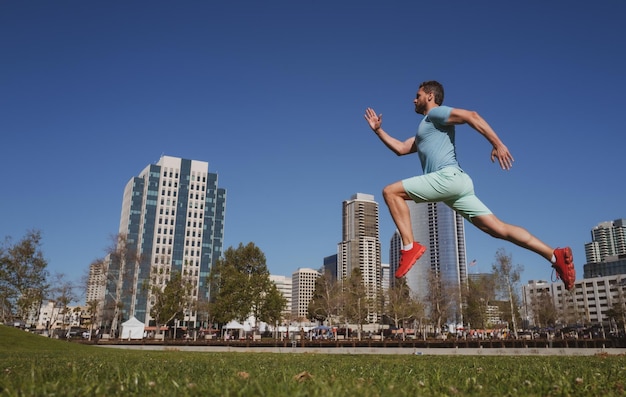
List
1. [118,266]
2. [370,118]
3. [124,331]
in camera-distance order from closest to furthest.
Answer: [370,118], [124,331], [118,266]

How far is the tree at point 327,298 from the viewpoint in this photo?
7250 cm

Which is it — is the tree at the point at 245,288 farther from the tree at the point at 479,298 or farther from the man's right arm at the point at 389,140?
the man's right arm at the point at 389,140

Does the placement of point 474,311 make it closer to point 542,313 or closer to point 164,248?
point 542,313

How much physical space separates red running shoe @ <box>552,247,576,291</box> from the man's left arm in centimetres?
153

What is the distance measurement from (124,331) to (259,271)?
17174mm

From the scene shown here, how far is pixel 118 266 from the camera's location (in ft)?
203

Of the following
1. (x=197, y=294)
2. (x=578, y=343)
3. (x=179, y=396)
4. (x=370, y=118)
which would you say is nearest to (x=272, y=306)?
(x=578, y=343)

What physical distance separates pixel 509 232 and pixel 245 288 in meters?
53.5

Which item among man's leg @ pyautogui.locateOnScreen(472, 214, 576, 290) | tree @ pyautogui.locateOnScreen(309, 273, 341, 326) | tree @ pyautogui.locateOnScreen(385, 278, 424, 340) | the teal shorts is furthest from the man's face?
tree @ pyautogui.locateOnScreen(309, 273, 341, 326)

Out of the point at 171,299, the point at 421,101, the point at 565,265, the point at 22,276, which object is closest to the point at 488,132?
the point at 421,101

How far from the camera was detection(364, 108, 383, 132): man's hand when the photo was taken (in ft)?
24.5

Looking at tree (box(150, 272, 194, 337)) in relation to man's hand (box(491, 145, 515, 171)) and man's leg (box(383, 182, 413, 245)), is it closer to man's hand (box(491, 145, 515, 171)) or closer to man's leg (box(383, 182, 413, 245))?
man's leg (box(383, 182, 413, 245))

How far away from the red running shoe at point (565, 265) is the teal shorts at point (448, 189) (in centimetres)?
112

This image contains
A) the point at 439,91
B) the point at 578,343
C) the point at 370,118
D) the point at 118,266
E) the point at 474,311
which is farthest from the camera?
the point at 474,311
